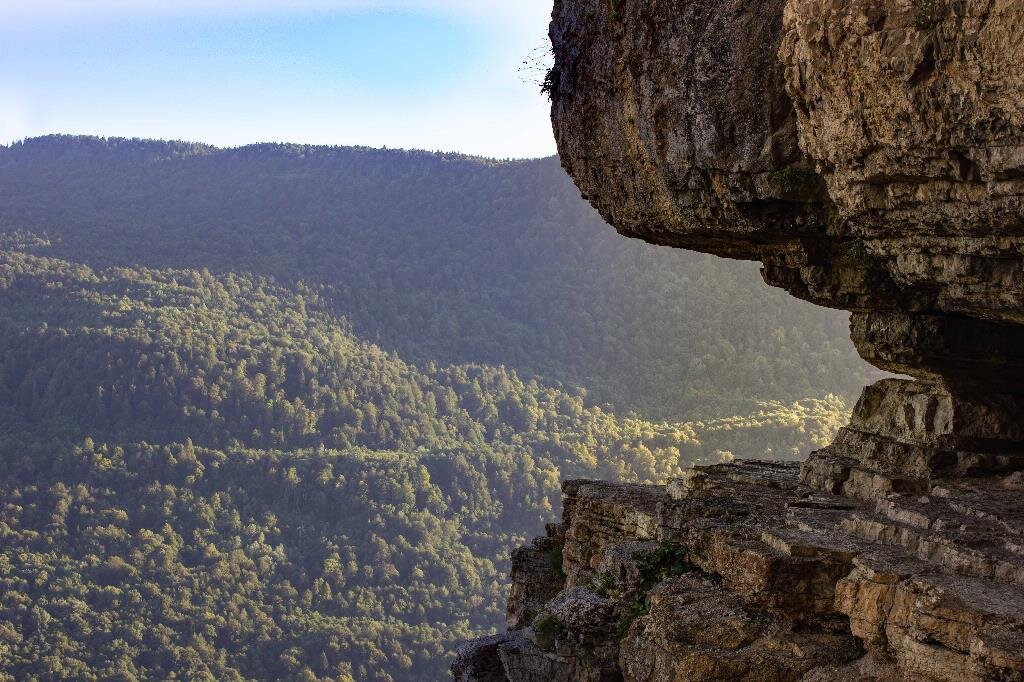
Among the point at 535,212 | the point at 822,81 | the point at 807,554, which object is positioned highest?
the point at 535,212

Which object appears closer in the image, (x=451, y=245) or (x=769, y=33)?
(x=769, y=33)

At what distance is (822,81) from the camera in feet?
32.7

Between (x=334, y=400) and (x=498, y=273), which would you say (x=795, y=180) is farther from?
(x=498, y=273)

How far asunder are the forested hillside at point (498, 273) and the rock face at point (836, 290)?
9599cm

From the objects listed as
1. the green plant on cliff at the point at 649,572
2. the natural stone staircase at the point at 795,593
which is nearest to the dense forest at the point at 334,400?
the natural stone staircase at the point at 795,593

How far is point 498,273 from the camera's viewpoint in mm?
170500

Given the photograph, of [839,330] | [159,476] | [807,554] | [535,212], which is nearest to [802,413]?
[839,330]

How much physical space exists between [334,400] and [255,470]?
1704cm

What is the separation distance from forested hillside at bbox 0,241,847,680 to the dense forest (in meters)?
0.35

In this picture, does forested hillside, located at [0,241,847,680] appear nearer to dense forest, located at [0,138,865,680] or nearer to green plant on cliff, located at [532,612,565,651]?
dense forest, located at [0,138,865,680]

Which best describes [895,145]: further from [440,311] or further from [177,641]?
[440,311]

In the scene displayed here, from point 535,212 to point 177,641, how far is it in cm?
10380

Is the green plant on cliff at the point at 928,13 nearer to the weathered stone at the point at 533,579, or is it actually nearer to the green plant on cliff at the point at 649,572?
the green plant on cliff at the point at 649,572

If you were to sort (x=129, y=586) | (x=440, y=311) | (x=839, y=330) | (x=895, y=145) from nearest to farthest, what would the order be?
(x=895, y=145) → (x=129, y=586) → (x=839, y=330) → (x=440, y=311)
